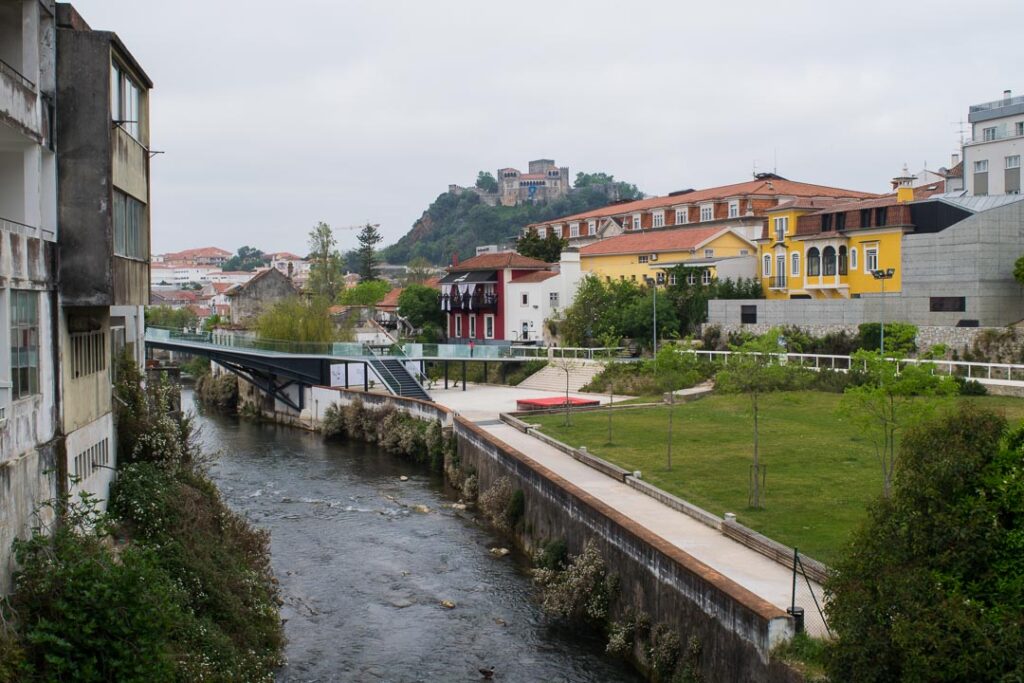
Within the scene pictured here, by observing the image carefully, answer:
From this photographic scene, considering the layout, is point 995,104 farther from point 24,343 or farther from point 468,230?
point 468,230

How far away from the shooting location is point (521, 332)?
214 feet

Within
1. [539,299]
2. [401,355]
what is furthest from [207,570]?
Answer: [539,299]

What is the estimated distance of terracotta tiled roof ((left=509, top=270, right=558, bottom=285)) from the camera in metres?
65.0

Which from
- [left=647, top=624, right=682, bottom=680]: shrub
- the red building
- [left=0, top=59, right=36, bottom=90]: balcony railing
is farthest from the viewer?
the red building

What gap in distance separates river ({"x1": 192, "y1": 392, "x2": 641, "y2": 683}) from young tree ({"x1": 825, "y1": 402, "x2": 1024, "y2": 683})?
6593mm

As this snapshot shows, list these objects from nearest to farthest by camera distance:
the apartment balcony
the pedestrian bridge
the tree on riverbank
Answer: the tree on riverbank, the apartment balcony, the pedestrian bridge

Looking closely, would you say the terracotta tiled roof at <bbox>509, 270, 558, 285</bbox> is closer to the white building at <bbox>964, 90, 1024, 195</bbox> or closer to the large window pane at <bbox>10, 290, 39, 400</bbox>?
the white building at <bbox>964, 90, 1024, 195</bbox>

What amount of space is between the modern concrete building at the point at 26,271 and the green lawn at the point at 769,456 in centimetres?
1258

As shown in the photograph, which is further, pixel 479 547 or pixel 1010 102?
pixel 1010 102

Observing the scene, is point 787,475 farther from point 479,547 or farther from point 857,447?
point 479,547

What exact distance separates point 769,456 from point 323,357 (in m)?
29.3

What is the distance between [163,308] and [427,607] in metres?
91.6

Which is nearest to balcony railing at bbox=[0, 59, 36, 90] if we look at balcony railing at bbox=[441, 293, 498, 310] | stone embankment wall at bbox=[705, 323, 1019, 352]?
stone embankment wall at bbox=[705, 323, 1019, 352]

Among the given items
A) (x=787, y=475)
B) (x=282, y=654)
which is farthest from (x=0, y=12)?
(x=787, y=475)
